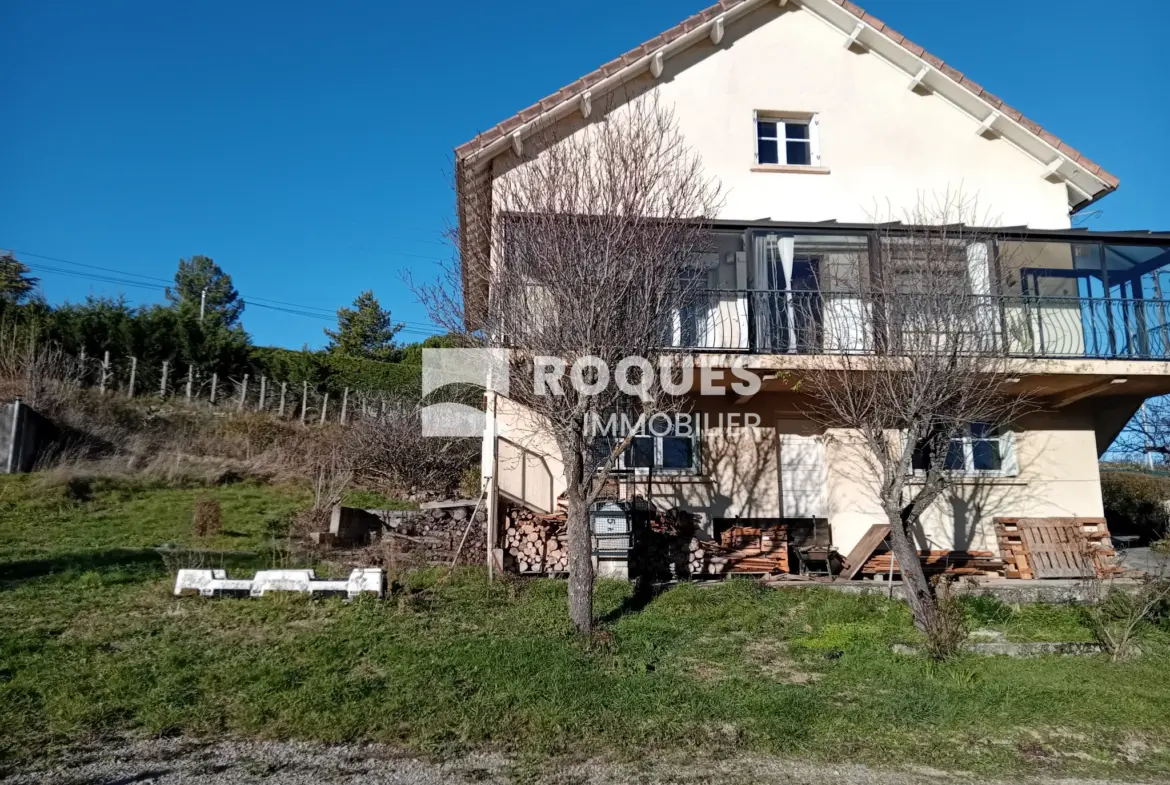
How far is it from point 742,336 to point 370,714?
302 inches

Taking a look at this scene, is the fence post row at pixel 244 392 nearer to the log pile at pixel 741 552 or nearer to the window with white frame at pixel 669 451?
the window with white frame at pixel 669 451

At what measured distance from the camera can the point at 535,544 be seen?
10297 millimetres

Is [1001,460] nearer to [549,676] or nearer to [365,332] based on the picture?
[549,676]

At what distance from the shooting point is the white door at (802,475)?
1182 centimetres

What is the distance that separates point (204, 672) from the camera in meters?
6.16

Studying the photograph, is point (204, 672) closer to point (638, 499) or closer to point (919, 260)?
point (638, 499)

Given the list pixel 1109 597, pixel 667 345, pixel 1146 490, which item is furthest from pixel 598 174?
pixel 1146 490

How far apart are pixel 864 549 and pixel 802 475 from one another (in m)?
1.62

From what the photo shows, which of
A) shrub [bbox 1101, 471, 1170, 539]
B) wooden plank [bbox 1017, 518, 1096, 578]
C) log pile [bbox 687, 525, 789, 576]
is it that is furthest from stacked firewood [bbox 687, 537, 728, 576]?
shrub [bbox 1101, 471, 1170, 539]

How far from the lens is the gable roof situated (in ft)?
39.3

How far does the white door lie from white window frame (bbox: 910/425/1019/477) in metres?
1.60

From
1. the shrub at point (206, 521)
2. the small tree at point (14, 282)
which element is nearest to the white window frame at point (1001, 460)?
the shrub at point (206, 521)

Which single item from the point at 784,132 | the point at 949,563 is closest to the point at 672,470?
the point at 949,563

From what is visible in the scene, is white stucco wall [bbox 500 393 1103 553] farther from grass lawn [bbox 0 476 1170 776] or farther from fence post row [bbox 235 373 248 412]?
fence post row [bbox 235 373 248 412]
